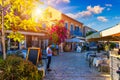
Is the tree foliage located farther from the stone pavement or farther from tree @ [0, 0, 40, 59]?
the stone pavement

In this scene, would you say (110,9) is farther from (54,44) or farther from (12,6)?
(12,6)

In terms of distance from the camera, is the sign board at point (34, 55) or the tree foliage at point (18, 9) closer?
the tree foliage at point (18, 9)

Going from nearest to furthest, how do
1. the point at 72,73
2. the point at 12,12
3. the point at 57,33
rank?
the point at 12,12
the point at 72,73
the point at 57,33

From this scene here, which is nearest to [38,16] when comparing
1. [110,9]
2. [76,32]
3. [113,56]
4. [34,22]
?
[34,22]

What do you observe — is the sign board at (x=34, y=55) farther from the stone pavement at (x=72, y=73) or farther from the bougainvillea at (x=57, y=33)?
the bougainvillea at (x=57, y=33)

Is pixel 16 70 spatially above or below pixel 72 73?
above

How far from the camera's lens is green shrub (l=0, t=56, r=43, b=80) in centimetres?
677

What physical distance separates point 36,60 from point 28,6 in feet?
9.82

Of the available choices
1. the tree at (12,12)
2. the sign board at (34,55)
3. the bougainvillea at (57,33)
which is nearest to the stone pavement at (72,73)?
the sign board at (34,55)

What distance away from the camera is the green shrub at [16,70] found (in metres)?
6.77

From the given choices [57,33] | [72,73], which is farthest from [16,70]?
[57,33]

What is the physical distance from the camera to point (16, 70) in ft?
22.4

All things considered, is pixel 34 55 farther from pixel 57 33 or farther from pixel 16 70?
pixel 57 33

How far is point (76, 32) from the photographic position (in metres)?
40.2
